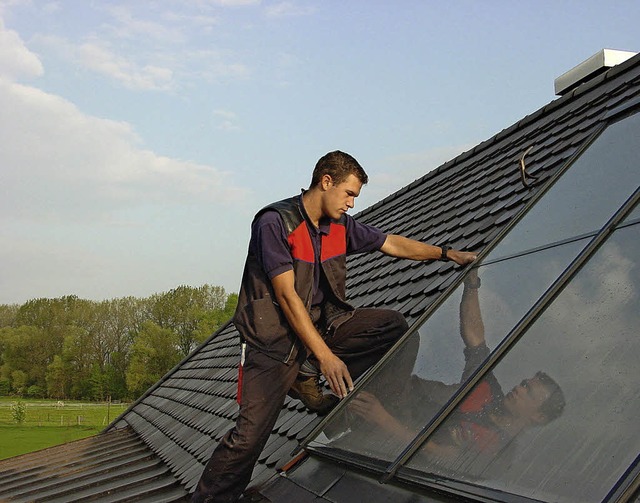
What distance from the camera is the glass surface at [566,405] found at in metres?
1.77

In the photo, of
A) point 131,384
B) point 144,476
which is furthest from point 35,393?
point 144,476

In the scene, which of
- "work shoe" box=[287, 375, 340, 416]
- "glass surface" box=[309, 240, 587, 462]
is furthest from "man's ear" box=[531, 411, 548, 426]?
"work shoe" box=[287, 375, 340, 416]

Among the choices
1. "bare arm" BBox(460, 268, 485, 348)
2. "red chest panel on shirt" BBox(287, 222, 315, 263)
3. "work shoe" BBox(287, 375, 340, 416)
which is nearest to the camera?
"bare arm" BBox(460, 268, 485, 348)

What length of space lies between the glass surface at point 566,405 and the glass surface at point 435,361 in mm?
192

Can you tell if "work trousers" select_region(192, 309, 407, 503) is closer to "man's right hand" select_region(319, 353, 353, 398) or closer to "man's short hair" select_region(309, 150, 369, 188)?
"man's right hand" select_region(319, 353, 353, 398)

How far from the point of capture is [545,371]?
7.27ft

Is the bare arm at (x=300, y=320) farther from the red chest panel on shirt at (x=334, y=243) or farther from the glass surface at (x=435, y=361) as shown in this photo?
the red chest panel on shirt at (x=334, y=243)

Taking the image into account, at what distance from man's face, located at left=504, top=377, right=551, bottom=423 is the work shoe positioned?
4.07ft

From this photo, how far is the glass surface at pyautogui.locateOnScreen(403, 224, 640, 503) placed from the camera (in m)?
1.77

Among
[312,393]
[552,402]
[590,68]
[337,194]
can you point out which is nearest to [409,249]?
[337,194]

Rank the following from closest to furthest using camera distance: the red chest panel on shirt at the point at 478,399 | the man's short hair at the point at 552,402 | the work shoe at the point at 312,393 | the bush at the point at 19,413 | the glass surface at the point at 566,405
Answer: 1. the glass surface at the point at 566,405
2. the man's short hair at the point at 552,402
3. the red chest panel on shirt at the point at 478,399
4. the work shoe at the point at 312,393
5. the bush at the point at 19,413

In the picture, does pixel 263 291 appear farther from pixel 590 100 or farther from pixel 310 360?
pixel 590 100

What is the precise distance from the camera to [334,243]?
11.2 ft

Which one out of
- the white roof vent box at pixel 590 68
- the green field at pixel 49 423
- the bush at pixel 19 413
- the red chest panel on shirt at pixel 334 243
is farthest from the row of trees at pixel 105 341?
the red chest panel on shirt at pixel 334 243
